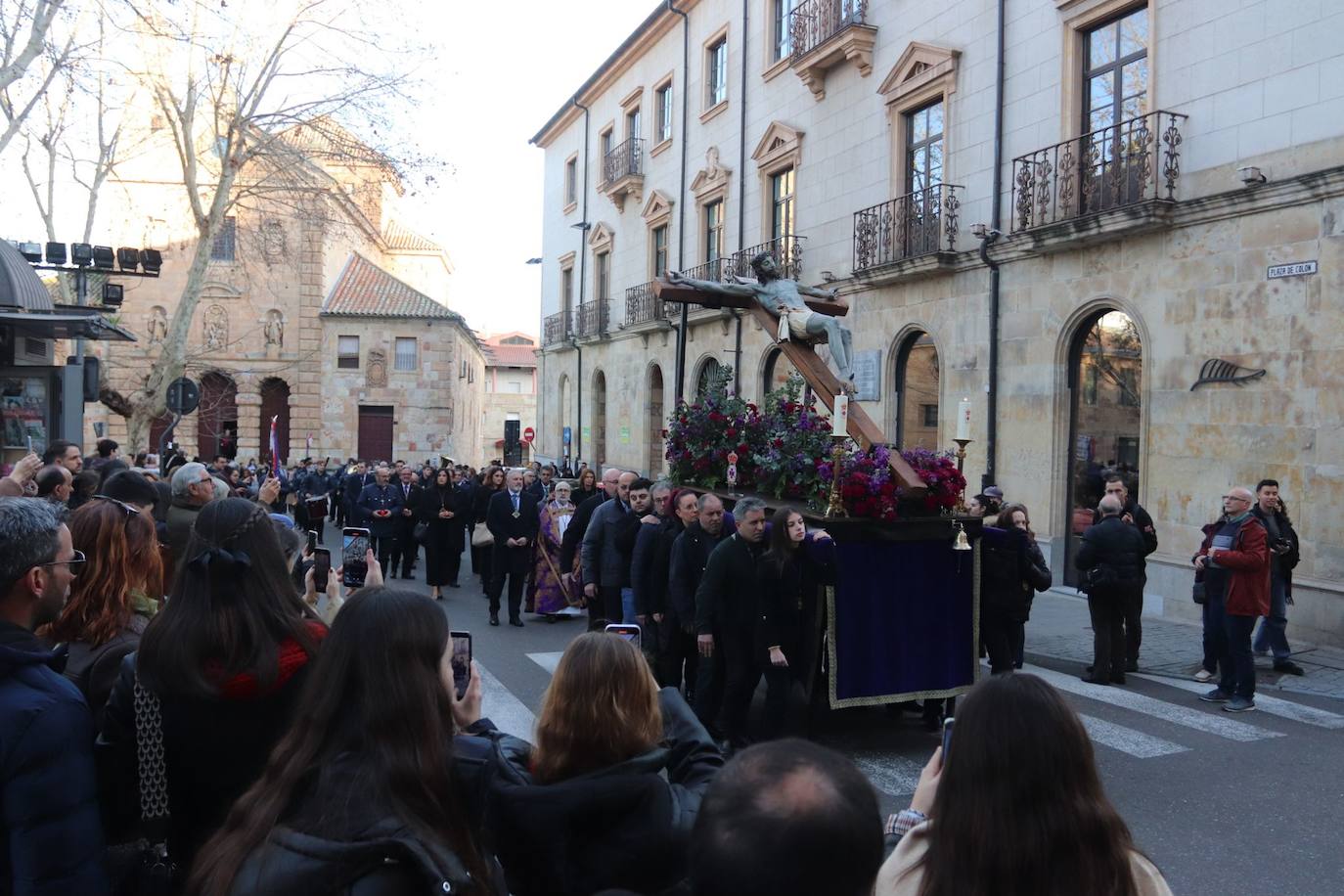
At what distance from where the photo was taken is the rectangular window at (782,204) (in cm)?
2131

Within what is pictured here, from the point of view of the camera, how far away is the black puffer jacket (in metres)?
2.27

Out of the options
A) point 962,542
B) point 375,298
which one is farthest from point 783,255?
point 375,298

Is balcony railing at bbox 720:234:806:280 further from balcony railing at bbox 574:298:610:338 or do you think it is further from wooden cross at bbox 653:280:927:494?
wooden cross at bbox 653:280:927:494

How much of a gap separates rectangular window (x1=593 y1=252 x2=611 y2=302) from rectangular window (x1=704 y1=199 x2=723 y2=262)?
631 centimetres

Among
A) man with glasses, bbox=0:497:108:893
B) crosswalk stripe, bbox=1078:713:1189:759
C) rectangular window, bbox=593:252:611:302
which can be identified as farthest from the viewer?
rectangular window, bbox=593:252:611:302

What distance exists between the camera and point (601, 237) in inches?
1216

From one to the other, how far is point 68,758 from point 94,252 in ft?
46.2

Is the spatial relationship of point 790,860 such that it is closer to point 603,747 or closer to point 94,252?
point 603,747

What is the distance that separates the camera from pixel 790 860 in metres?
1.54

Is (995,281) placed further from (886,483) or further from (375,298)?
(375,298)

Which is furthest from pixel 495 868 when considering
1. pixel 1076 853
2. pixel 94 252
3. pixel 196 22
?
pixel 196 22

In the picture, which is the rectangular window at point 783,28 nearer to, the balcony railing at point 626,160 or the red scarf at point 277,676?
the balcony railing at point 626,160

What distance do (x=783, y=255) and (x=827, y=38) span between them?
4.25m

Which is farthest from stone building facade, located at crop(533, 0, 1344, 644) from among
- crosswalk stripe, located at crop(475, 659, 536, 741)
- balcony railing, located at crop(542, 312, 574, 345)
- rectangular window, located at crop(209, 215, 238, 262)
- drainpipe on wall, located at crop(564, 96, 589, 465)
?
A: rectangular window, located at crop(209, 215, 238, 262)
